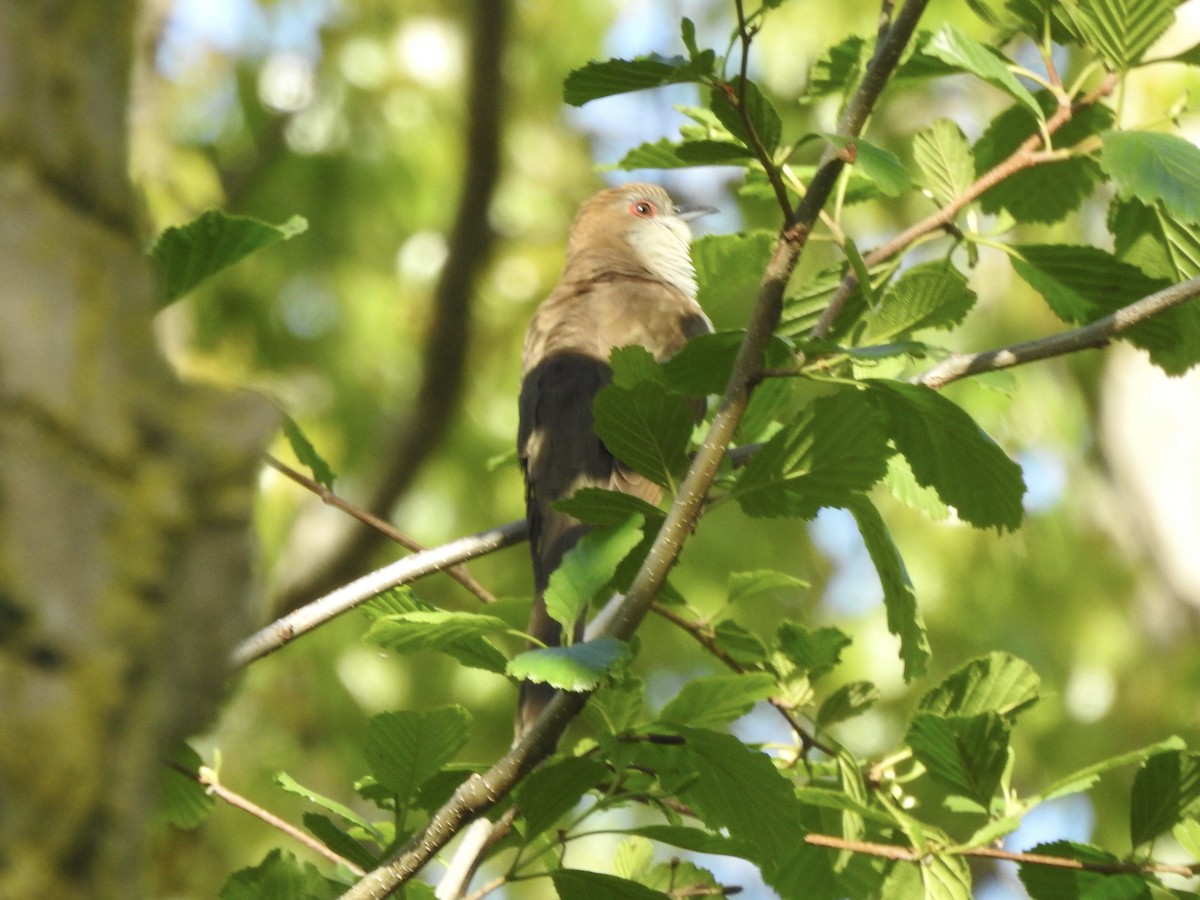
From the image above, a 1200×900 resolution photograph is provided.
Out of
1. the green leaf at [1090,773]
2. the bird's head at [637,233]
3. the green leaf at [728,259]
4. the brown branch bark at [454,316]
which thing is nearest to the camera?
the green leaf at [1090,773]

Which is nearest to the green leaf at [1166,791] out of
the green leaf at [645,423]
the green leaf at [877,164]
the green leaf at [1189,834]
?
the green leaf at [1189,834]

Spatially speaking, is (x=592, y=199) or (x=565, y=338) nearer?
(x=565, y=338)

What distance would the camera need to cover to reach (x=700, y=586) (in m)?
8.27

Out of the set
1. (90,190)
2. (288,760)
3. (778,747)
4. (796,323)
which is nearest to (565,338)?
(796,323)

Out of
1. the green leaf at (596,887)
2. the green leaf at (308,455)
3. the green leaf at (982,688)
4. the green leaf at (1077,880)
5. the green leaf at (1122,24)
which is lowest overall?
the green leaf at (596,887)

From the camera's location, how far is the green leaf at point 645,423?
226 cm

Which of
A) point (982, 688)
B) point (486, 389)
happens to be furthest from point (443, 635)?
point (486, 389)

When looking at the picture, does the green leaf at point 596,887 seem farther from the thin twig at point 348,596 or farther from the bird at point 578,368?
Answer: the bird at point 578,368

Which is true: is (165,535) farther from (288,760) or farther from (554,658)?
(288,760)

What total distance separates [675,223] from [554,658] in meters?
4.74

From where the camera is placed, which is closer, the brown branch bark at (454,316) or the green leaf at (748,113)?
the green leaf at (748,113)

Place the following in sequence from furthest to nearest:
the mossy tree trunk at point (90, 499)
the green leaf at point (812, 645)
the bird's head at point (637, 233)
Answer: the bird's head at point (637, 233) < the green leaf at point (812, 645) < the mossy tree trunk at point (90, 499)

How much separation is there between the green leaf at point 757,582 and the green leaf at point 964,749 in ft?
1.50

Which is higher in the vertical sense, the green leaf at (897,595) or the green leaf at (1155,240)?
the green leaf at (1155,240)
